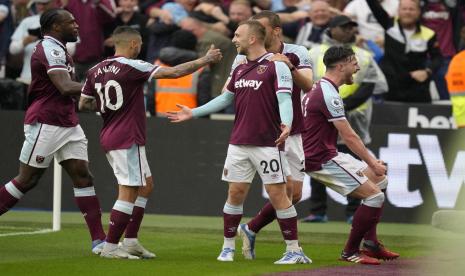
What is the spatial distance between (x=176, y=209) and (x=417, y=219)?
3.64m

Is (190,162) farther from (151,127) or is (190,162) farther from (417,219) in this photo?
(417,219)

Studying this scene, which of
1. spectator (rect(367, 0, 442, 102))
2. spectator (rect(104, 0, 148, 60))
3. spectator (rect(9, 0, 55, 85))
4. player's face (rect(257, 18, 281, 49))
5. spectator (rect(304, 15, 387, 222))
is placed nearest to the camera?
player's face (rect(257, 18, 281, 49))

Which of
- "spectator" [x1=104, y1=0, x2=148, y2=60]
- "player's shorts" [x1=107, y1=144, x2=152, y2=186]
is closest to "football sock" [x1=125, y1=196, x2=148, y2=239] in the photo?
"player's shorts" [x1=107, y1=144, x2=152, y2=186]

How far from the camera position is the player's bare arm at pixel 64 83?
495 inches

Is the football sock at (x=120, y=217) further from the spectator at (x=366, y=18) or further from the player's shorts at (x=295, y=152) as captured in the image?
the spectator at (x=366, y=18)

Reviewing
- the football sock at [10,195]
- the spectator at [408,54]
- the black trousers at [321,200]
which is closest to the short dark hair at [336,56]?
the football sock at [10,195]

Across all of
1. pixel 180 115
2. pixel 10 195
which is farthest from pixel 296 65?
pixel 10 195

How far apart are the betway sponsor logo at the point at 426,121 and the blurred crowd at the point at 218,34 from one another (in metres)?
0.75

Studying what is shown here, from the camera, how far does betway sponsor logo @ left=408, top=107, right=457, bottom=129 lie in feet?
60.3

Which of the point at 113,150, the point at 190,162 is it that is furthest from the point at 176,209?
the point at 113,150

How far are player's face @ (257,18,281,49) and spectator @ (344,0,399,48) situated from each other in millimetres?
7864

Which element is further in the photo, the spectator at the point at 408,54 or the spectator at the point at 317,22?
the spectator at the point at 317,22

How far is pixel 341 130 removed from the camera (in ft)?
40.0

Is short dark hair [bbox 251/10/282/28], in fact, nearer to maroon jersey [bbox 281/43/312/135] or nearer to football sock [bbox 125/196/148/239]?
maroon jersey [bbox 281/43/312/135]
